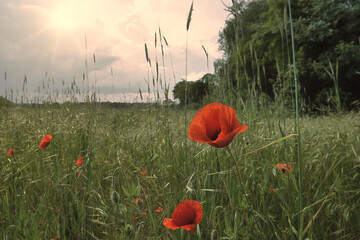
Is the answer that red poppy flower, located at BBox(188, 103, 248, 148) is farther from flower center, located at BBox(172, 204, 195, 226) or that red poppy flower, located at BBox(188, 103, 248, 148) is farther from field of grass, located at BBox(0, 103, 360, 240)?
flower center, located at BBox(172, 204, 195, 226)

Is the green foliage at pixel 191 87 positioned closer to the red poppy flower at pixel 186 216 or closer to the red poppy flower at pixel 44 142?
the red poppy flower at pixel 44 142

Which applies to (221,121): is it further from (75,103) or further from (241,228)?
(75,103)

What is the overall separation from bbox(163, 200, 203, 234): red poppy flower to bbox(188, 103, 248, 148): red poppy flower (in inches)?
9.1

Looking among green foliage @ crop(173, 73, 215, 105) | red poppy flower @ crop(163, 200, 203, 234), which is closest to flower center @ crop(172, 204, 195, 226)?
red poppy flower @ crop(163, 200, 203, 234)

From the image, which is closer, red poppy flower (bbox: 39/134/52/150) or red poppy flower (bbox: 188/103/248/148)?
red poppy flower (bbox: 188/103/248/148)

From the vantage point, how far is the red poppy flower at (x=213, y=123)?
74 cm

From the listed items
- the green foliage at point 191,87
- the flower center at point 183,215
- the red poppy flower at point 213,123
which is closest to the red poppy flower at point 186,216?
the flower center at point 183,215

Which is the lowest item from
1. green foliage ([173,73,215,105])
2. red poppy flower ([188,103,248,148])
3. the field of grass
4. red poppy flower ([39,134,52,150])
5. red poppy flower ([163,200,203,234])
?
the field of grass

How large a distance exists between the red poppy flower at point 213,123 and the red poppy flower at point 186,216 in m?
0.23

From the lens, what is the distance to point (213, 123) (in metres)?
0.81

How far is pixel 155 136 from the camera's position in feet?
7.94

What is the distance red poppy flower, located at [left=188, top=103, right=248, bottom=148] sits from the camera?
74 centimetres

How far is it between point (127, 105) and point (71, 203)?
467cm

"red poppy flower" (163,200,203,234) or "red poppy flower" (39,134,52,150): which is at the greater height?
"red poppy flower" (39,134,52,150)
